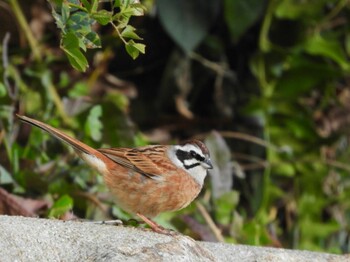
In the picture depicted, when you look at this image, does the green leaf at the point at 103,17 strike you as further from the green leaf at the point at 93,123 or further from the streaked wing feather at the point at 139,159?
the green leaf at the point at 93,123

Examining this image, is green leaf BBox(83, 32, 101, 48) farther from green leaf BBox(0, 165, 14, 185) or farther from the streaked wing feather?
→ green leaf BBox(0, 165, 14, 185)

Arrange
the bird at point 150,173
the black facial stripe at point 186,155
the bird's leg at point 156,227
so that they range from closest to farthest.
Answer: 1. the bird's leg at point 156,227
2. the bird at point 150,173
3. the black facial stripe at point 186,155

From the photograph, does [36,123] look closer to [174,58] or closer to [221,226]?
[221,226]

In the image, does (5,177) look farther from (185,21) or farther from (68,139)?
(185,21)

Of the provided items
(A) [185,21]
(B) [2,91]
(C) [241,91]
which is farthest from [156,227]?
(C) [241,91]

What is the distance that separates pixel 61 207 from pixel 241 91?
2.47 meters

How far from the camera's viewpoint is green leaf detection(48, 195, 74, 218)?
473 cm

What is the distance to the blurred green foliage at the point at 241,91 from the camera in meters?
6.17

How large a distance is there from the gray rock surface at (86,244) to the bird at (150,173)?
69 centimetres

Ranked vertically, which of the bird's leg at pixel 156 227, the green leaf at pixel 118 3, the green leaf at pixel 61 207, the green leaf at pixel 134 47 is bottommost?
the green leaf at pixel 61 207

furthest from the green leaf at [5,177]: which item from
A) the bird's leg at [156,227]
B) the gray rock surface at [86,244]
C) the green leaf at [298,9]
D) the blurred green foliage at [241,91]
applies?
the green leaf at [298,9]

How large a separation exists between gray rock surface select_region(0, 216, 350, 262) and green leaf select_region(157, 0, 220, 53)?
8.25ft

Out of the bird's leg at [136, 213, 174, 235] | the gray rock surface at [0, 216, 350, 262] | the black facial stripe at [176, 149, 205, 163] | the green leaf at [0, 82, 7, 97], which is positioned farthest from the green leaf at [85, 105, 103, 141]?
the gray rock surface at [0, 216, 350, 262]

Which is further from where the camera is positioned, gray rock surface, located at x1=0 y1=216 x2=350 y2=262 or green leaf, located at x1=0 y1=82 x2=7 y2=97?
green leaf, located at x1=0 y1=82 x2=7 y2=97
